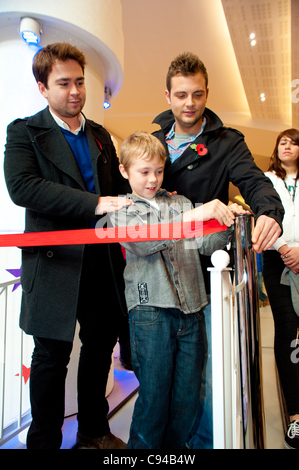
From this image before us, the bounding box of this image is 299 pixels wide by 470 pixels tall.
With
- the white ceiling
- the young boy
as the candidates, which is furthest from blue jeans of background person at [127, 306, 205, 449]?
the white ceiling

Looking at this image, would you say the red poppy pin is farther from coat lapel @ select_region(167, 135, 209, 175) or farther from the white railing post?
the white railing post

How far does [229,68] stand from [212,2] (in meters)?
1.20

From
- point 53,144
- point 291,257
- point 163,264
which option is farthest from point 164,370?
point 291,257

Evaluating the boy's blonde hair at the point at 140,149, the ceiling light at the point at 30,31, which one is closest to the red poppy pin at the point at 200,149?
the boy's blonde hair at the point at 140,149

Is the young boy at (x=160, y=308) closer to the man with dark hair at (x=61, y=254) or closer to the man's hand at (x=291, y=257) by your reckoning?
the man with dark hair at (x=61, y=254)

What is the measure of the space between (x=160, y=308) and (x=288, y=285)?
0.89 meters

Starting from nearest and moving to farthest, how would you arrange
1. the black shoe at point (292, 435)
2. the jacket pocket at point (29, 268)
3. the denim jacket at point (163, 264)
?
the denim jacket at point (163, 264)
the jacket pocket at point (29, 268)
the black shoe at point (292, 435)

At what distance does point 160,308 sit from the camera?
0.90m

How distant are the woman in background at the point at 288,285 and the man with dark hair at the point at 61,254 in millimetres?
818

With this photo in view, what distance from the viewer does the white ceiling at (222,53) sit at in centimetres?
315

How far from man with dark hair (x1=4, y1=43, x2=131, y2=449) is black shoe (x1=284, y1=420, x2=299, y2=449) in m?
0.78

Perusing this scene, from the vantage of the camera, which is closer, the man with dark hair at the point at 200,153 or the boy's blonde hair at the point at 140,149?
the boy's blonde hair at the point at 140,149

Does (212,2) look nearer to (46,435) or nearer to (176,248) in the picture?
(176,248)

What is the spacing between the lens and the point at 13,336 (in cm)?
150
